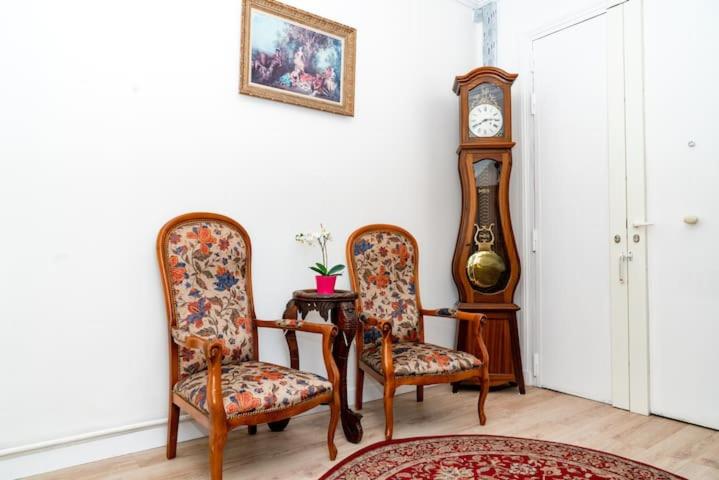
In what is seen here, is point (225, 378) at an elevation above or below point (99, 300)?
below

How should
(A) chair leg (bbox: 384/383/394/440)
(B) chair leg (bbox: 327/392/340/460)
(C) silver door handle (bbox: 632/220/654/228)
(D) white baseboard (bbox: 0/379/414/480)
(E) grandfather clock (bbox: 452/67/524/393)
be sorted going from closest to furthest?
(D) white baseboard (bbox: 0/379/414/480) → (B) chair leg (bbox: 327/392/340/460) → (A) chair leg (bbox: 384/383/394/440) → (C) silver door handle (bbox: 632/220/654/228) → (E) grandfather clock (bbox: 452/67/524/393)

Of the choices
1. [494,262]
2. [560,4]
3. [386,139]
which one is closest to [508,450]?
[494,262]

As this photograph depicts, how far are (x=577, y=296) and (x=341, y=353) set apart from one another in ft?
5.44

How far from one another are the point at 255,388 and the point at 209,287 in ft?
2.05

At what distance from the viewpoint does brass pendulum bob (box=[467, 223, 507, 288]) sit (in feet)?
10.1

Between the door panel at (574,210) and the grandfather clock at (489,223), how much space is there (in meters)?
0.29

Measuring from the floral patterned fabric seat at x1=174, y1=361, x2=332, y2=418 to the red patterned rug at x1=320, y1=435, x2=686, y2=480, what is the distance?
1.19ft

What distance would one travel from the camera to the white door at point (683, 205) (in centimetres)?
244

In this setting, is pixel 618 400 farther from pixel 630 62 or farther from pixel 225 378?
pixel 225 378

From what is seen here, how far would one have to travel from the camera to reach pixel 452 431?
239cm

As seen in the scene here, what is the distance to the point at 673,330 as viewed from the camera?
2.56m

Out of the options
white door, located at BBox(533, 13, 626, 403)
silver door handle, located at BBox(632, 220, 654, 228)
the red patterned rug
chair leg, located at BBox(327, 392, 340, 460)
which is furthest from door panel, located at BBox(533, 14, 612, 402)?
chair leg, located at BBox(327, 392, 340, 460)

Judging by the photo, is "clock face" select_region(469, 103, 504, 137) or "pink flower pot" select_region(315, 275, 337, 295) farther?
"clock face" select_region(469, 103, 504, 137)

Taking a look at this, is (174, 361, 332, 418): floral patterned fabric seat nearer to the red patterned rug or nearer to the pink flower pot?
the red patterned rug
